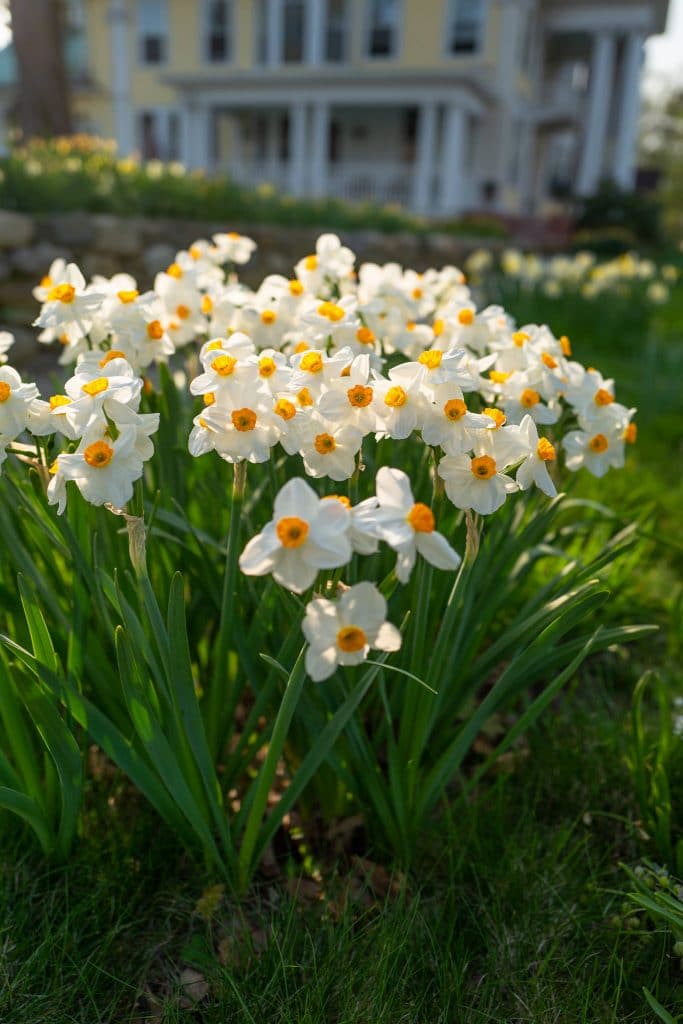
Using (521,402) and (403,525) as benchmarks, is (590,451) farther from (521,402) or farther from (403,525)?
(403,525)

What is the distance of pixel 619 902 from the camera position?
1458 mm

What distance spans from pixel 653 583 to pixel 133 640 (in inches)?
70.7

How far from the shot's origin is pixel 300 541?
0.93 metres

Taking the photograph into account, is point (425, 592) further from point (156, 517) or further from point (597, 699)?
point (597, 699)

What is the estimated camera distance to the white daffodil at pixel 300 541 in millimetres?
927

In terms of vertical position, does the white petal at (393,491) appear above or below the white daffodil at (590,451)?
above

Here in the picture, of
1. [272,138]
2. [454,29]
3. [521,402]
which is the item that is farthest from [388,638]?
[272,138]

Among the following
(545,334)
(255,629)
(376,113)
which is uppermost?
(545,334)

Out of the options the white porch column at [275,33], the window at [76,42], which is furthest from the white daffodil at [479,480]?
the window at [76,42]

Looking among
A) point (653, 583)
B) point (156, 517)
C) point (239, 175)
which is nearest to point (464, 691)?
point (156, 517)

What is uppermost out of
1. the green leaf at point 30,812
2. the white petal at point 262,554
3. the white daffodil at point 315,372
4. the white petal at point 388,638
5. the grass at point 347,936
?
the white daffodil at point 315,372

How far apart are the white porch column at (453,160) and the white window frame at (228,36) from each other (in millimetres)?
5003

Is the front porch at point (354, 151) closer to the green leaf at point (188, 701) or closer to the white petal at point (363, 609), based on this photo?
the green leaf at point (188, 701)

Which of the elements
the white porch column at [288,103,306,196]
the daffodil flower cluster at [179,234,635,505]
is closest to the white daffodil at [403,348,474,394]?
the daffodil flower cluster at [179,234,635,505]
